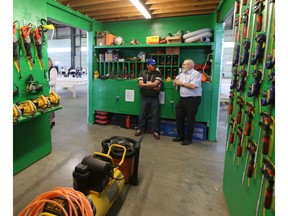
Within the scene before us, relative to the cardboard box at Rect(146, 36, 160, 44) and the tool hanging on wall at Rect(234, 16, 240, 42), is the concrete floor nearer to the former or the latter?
the tool hanging on wall at Rect(234, 16, 240, 42)

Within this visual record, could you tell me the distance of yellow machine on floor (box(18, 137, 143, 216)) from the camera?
4.44ft

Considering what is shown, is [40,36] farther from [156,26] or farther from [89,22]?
[156,26]

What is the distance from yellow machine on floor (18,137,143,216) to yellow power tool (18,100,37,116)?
1087mm

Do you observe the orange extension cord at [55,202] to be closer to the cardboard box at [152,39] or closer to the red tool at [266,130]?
the red tool at [266,130]

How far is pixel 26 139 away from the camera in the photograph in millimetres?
2906

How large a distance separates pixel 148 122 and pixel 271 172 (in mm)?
3568

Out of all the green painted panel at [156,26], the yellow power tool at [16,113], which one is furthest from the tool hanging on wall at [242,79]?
the green painted panel at [156,26]

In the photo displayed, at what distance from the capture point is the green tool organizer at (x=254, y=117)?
1104 mm

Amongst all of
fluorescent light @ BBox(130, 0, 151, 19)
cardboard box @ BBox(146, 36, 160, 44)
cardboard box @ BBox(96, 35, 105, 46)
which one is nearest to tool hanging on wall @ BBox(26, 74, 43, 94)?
fluorescent light @ BBox(130, 0, 151, 19)

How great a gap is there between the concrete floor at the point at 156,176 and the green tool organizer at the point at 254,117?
0.42 metres

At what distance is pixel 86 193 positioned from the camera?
1.69 metres

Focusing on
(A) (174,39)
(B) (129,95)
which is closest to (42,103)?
(B) (129,95)
